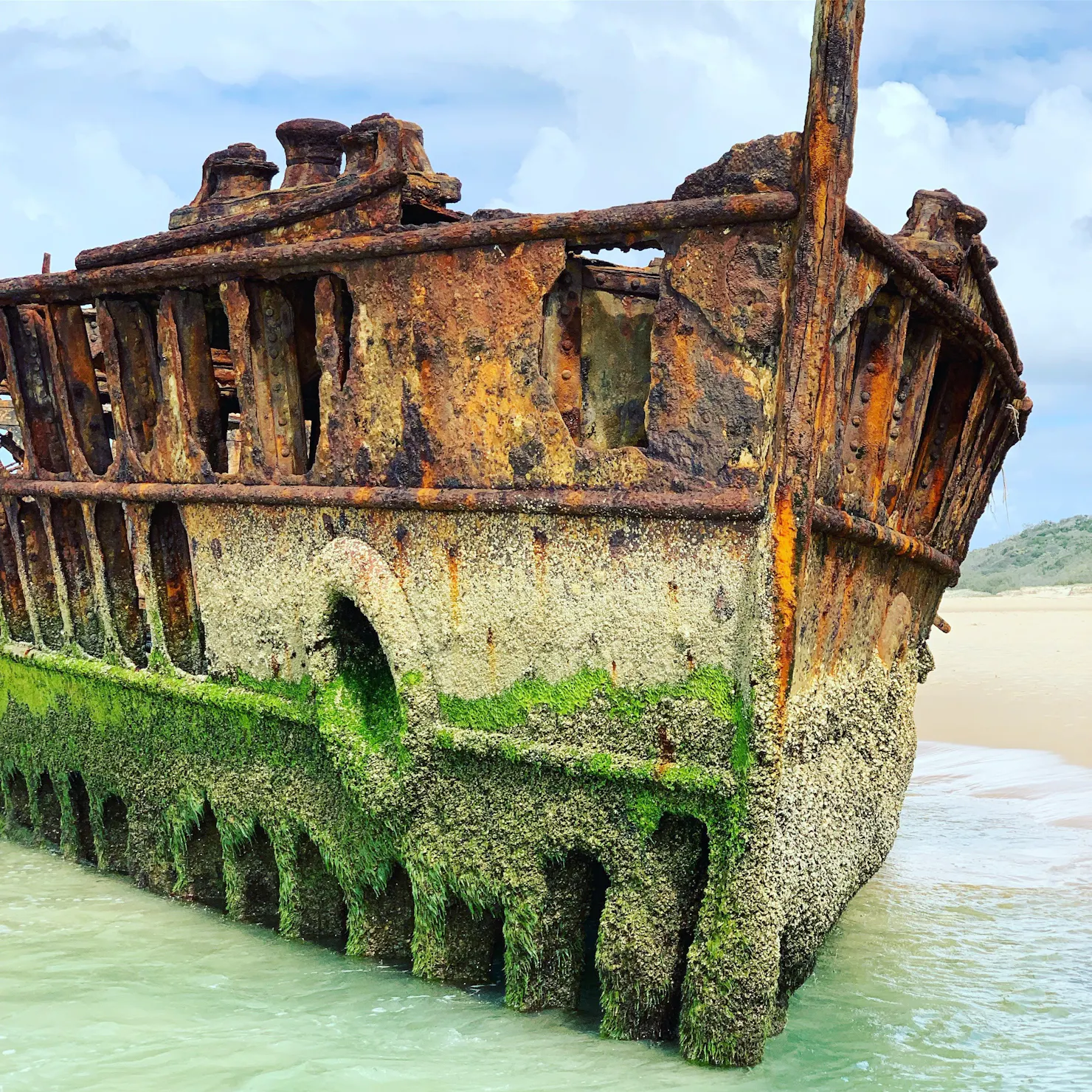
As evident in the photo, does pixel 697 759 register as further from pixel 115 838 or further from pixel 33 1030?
pixel 115 838

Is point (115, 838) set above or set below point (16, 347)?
below

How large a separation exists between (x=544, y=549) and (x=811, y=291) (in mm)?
1242

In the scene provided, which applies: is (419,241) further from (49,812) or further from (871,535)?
(49,812)

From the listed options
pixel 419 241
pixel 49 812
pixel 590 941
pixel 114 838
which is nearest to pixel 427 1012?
pixel 590 941

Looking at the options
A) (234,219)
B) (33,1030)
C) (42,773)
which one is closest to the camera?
(33,1030)

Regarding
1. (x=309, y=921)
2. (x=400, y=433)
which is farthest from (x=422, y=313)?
(x=309, y=921)

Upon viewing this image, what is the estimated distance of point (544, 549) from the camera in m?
4.31

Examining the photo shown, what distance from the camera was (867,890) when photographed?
7.06 metres

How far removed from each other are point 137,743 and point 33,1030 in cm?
173

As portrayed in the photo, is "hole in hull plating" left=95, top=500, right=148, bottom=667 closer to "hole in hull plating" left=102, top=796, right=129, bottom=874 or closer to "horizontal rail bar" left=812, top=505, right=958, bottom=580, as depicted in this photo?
"hole in hull plating" left=102, top=796, right=129, bottom=874

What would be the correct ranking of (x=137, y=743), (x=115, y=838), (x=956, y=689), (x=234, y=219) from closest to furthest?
(x=234, y=219) < (x=137, y=743) < (x=115, y=838) < (x=956, y=689)

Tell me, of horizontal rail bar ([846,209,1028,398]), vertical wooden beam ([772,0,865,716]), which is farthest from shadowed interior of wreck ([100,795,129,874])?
horizontal rail bar ([846,209,1028,398])

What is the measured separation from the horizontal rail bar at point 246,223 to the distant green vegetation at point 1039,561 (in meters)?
39.1

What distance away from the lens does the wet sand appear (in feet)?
42.3
